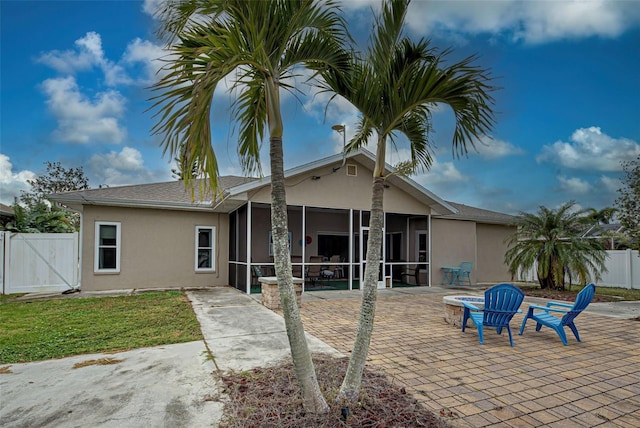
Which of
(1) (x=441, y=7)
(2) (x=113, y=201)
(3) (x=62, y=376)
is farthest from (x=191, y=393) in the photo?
(2) (x=113, y=201)

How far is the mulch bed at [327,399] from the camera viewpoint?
2805 mm

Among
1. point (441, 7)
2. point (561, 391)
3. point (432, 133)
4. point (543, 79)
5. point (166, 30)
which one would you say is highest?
point (543, 79)

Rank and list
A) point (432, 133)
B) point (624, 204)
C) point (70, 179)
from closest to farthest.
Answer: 1. point (432, 133)
2. point (624, 204)
3. point (70, 179)

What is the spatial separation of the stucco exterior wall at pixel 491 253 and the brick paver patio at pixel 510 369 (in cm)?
857

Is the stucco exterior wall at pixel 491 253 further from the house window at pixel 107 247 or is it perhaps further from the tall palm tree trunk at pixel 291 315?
the tall palm tree trunk at pixel 291 315

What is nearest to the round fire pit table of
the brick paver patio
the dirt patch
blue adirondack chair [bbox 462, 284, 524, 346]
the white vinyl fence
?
the brick paver patio

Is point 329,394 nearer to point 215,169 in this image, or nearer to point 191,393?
point 191,393

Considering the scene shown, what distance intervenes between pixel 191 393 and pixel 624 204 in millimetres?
18204

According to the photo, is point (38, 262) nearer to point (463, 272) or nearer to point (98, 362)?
point (98, 362)

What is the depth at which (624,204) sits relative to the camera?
14.6 metres

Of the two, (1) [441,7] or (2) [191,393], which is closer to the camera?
(2) [191,393]

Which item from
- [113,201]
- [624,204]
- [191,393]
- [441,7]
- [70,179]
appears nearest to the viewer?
[191,393]

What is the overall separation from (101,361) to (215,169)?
3.56 meters

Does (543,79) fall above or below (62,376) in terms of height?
above
